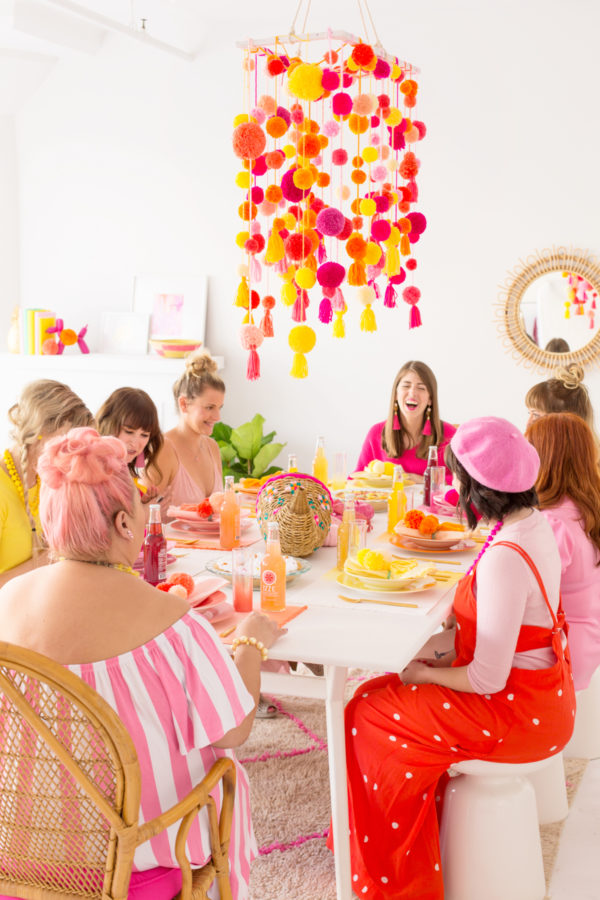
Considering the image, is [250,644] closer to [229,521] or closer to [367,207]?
[229,521]

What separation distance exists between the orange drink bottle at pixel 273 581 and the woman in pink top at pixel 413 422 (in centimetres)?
205

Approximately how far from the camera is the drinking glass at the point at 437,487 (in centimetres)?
344

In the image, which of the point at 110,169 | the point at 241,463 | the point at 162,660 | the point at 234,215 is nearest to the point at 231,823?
the point at 162,660

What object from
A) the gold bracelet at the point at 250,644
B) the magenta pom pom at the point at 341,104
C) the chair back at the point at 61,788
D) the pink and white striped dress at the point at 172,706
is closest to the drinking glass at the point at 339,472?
the magenta pom pom at the point at 341,104

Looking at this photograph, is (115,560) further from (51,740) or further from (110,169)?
(110,169)

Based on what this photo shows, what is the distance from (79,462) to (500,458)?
1.04 m

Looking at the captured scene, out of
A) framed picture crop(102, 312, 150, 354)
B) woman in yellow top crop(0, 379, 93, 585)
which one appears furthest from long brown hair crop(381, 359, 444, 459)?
framed picture crop(102, 312, 150, 354)

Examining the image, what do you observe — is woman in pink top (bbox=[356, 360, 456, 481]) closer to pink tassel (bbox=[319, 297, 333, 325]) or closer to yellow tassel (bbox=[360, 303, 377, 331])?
yellow tassel (bbox=[360, 303, 377, 331])

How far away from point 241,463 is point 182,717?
164 inches

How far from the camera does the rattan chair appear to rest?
4.61 ft

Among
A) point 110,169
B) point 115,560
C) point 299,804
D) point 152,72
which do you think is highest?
point 152,72

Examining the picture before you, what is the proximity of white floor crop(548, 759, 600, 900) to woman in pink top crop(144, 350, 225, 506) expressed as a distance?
1.74m

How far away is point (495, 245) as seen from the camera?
5.18m

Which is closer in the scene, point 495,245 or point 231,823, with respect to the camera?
point 231,823
